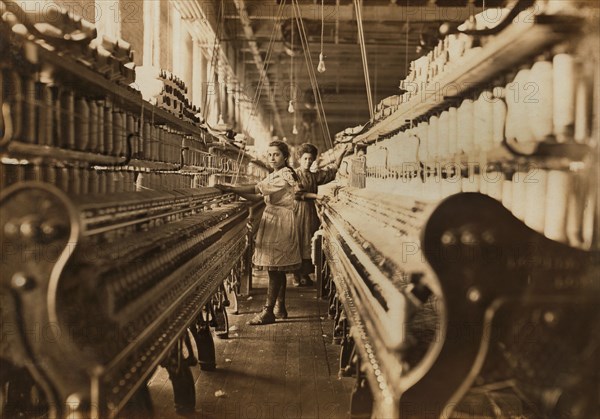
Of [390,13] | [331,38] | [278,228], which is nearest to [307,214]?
[278,228]

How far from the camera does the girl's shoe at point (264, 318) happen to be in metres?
5.24

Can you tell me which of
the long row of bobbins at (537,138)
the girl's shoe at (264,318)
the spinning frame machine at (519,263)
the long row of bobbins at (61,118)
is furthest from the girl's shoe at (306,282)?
the spinning frame machine at (519,263)

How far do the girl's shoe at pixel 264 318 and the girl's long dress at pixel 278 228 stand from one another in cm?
39

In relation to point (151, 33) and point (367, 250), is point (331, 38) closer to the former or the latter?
point (151, 33)

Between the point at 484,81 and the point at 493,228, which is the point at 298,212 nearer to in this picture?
the point at 484,81

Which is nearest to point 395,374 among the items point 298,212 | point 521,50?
point 521,50

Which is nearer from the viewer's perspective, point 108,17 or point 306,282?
point 108,17

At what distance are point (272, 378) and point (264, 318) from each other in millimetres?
1501

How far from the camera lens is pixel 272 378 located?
3783 millimetres

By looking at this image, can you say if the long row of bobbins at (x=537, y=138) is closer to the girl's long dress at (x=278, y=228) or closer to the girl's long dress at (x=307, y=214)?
the girl's long dress at (x=278, y=228)

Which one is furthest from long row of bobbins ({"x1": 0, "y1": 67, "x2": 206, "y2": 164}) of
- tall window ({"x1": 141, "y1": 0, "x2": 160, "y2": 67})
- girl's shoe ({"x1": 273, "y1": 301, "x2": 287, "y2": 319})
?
tall window ({"x1": 141, "y1": 0, "x2": 160, "y2": 67})

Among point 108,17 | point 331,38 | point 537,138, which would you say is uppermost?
point 331,38

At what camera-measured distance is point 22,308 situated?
1.77 meters

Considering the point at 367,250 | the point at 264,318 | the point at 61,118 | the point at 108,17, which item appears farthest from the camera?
the point at 264,318
